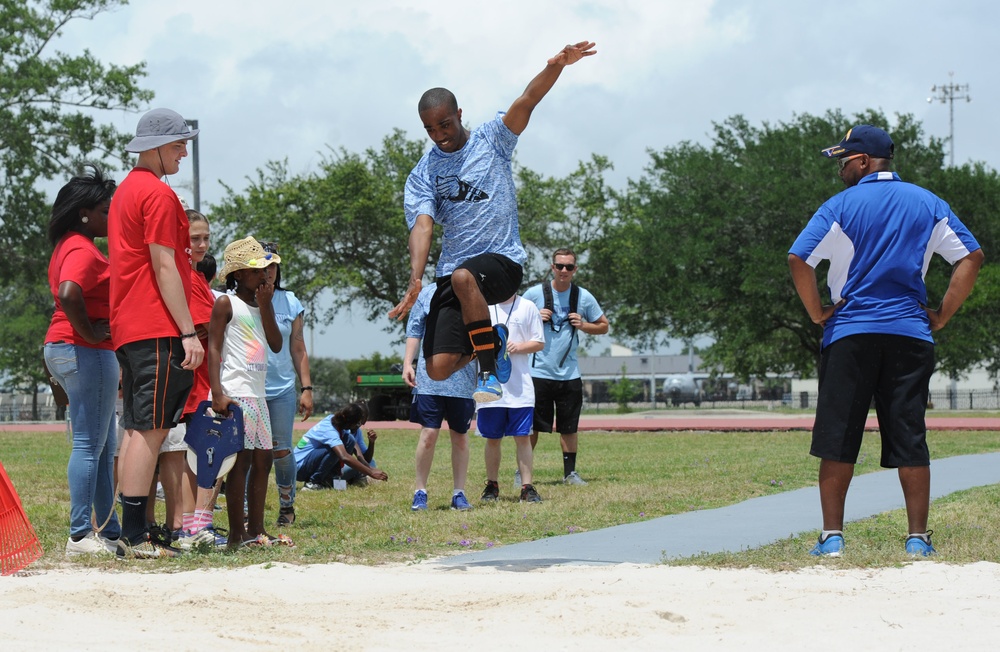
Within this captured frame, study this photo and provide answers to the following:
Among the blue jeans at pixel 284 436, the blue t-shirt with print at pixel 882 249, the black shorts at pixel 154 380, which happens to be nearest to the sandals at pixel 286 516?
the blue jeans at pixel 284 436

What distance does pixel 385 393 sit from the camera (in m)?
35.5

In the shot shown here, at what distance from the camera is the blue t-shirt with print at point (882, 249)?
6004 mm

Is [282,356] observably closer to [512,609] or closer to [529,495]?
[529,495]

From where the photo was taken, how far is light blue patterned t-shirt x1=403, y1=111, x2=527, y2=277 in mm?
6574

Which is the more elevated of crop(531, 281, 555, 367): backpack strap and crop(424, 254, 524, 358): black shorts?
crop(531, 281, 555, 367): backpack strap

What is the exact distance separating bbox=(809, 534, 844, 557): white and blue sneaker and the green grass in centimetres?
8

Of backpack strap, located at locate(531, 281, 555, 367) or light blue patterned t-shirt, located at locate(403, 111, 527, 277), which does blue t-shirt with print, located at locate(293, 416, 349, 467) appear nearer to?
backpack strap, located at locate(531, 281, 555, 367)

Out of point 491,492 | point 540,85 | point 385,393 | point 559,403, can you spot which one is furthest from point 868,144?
point 385,393

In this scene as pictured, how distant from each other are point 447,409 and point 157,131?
3.53 metres

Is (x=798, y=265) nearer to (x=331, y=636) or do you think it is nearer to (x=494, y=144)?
(x=494, y=144)

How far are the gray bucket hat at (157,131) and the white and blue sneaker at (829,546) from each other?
419 centimetres

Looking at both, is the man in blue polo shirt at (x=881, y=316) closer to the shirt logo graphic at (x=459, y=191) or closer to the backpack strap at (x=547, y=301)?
the shirt logo graphic at (x=459, y=191)

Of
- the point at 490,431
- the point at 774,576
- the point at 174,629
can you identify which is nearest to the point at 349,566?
the point at 174,629

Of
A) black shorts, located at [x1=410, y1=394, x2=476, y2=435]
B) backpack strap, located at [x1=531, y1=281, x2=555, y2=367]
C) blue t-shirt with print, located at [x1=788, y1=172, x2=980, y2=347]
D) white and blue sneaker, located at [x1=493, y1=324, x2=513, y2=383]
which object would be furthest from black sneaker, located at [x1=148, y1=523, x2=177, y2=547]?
backpack strap, located at [x1=531, y1=281, x2=555, y2=367]
